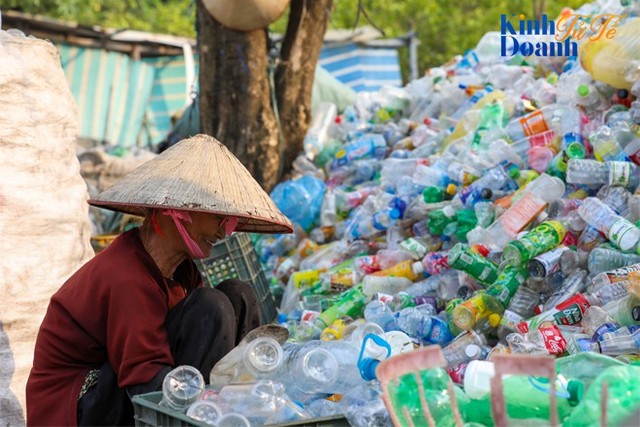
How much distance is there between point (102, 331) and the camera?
311 centimetres

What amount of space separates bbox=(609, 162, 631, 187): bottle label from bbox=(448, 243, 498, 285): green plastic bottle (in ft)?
2.40

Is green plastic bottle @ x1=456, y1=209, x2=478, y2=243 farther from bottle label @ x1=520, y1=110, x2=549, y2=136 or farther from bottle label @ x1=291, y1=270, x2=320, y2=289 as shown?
bottle label @ x1=291, y1=270, x2=320, y2=289

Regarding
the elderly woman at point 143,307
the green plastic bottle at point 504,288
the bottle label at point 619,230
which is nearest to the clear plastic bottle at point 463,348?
the green plastic bottle at point 504,288

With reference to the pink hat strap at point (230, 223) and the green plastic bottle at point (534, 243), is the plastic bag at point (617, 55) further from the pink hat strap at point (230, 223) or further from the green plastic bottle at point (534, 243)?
the pink hat strap at point (230, 223)

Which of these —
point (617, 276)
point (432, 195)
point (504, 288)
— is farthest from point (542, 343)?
point (432, 195)

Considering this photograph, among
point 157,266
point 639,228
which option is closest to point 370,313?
point 639,228

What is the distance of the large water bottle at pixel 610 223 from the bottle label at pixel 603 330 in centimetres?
63

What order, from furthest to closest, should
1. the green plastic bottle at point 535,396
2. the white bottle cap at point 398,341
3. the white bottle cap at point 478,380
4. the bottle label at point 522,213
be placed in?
the bottle label at point 522,213 < the white bottle cap at point 398,341 < the white bottle cap at point 478,380 < the green plastic bottle at point 535,396

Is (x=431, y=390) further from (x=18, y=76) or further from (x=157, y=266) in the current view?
(x=18, y=76)

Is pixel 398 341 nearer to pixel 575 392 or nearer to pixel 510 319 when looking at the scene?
pixel 510 319

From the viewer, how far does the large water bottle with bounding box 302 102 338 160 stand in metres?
7.31

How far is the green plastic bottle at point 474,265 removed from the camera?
454 centimetres

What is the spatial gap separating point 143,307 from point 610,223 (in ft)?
7.71

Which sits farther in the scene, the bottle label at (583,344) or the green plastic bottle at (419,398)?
the bottle label at (583,344)
